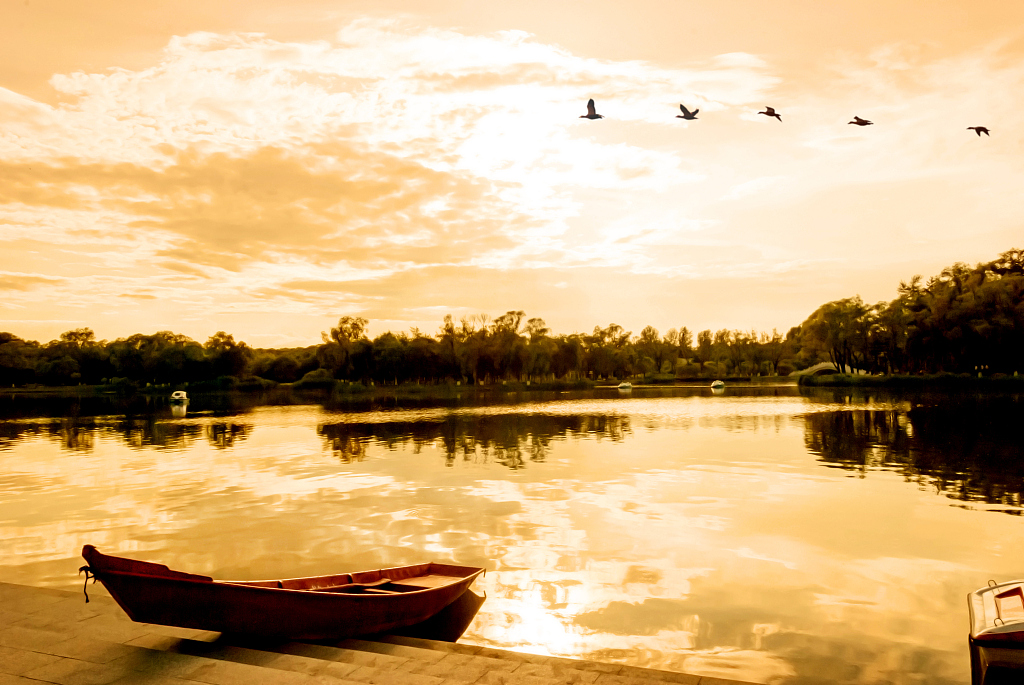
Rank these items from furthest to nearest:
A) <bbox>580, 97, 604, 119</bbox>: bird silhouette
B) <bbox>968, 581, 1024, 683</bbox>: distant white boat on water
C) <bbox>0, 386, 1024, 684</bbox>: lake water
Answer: <bbox>580, 97, 604, 119</bbox>: bird silhouette, <bbox>0, 386, 1024, 684</bbox>: lake water, <bbox>968, 581, 1024, 683</bbox>: distant white boat on water

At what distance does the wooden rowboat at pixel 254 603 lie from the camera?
9070mm

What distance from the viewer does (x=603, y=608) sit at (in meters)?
12.9

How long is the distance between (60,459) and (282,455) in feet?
37.9

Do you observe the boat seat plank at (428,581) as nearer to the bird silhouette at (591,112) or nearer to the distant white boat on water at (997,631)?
the distant white boat on water at (997,631)

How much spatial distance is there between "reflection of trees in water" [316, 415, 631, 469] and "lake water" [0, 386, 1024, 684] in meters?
0.53

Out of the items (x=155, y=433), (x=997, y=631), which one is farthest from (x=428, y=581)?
(x=155, y=433)

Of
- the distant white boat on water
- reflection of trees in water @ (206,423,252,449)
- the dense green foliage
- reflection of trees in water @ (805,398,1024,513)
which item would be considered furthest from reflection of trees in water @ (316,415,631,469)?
the dense green foliage

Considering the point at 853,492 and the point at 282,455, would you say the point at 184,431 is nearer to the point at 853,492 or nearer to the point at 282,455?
the point at 282,455

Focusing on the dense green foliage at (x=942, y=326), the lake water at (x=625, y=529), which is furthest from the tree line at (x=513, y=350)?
the lake water at (x=625, y=529)

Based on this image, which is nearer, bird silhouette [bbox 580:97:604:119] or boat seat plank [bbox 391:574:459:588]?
boat seat plank [bbox 391:574:459:588]

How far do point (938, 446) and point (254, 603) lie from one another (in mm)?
38195

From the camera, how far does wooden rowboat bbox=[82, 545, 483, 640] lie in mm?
9070

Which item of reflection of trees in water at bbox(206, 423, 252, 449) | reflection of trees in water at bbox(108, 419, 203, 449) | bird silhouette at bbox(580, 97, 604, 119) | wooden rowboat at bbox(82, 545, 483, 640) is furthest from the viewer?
reflection of trees in water at bbox(206, 423, 252, 449)

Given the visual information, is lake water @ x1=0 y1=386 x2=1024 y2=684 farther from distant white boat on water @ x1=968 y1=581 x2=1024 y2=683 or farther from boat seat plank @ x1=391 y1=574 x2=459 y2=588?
distant white boat on water @ x1=968 y1=581 x2=1024 y2=683
